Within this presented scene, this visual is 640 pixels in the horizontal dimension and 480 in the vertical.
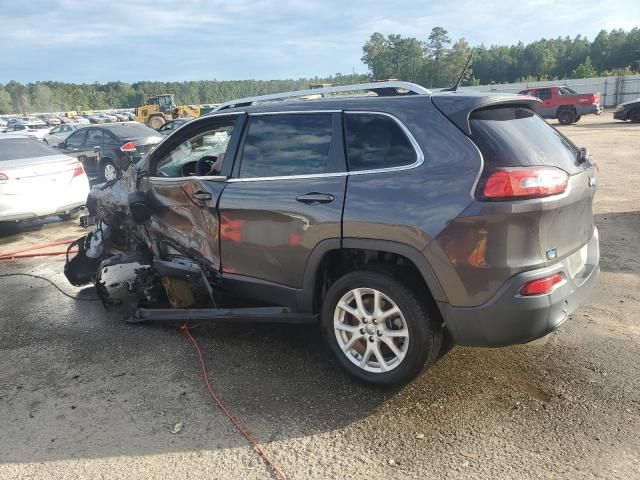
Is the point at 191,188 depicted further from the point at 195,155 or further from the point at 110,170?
the point at 110,170

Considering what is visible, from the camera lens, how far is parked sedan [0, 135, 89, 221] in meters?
7.81

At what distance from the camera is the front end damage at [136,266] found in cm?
436

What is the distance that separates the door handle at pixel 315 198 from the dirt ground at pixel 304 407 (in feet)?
4.02

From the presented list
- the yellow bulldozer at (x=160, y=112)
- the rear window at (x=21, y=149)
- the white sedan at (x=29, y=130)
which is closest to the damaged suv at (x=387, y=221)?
the rear window at (x=21, y=149)

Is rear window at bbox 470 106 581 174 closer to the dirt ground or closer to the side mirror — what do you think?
the dirt ground

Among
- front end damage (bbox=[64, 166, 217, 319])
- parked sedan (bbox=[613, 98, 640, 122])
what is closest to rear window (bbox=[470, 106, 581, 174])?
front end damage (bbox=[64, 166, 217, 319])

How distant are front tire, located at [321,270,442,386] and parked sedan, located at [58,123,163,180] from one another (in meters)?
11.0

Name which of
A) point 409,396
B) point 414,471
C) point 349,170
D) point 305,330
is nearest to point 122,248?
point 305,330

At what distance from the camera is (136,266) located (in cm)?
460

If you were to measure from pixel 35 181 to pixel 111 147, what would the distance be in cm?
575

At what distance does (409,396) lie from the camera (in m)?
3.27

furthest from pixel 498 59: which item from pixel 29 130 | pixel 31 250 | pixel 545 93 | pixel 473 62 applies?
pixel 31 250

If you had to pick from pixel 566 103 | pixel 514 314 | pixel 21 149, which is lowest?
pixel 514 314

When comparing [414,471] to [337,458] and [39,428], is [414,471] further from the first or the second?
Result: [39,428]
